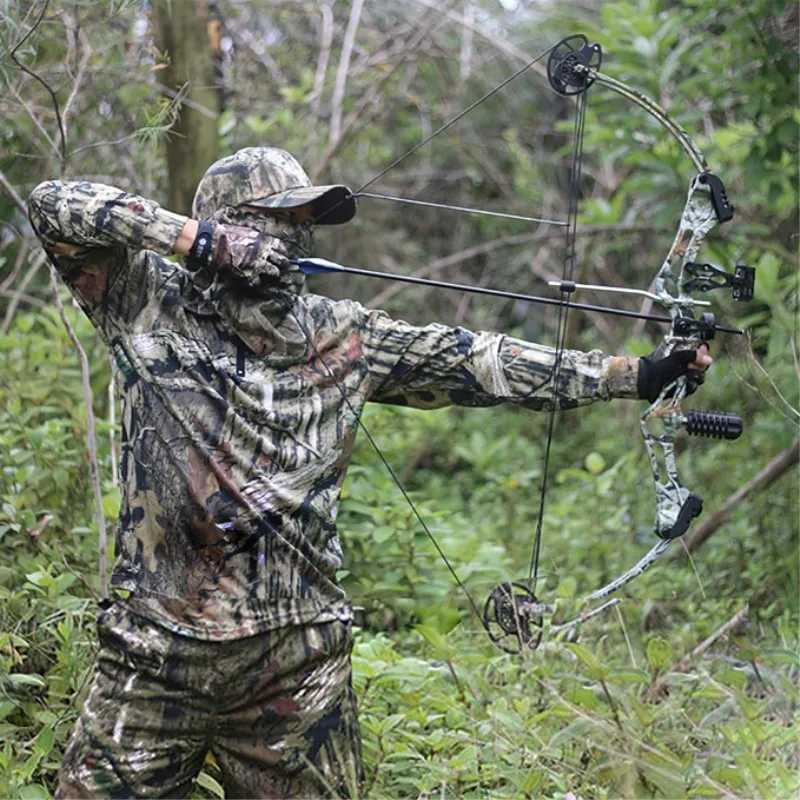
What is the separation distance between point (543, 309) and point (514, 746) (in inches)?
263

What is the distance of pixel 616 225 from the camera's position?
6652 mm

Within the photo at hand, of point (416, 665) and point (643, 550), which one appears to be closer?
point (416, 665)

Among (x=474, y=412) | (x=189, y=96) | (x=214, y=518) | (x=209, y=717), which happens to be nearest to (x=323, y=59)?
(x=189, y=96)

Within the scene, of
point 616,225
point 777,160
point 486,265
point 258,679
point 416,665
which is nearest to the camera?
point 258,679

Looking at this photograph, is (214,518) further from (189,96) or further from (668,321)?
(189,96)

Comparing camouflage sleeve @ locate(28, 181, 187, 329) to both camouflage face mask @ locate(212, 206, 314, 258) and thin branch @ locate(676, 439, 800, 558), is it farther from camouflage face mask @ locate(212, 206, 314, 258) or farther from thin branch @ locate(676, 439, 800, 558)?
thin branch @ locate(676, 439, 800, 558)

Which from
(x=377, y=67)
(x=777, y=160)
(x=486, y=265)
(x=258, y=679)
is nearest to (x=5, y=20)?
(x=258, y=679)

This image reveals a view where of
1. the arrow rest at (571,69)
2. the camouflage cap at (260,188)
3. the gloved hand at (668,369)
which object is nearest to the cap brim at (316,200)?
the camouflage cap at (260,188)

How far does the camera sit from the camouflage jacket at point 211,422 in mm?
2596

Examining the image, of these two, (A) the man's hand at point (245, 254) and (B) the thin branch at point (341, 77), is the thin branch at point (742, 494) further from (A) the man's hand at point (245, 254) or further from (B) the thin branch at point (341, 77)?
(A) the man's hand at point (245, 254)

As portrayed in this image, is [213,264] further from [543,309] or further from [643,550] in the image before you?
[543,309]

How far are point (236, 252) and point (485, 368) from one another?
0.69 m

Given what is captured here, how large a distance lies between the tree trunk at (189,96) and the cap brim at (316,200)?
254cm

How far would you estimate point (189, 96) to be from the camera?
5.17 m
